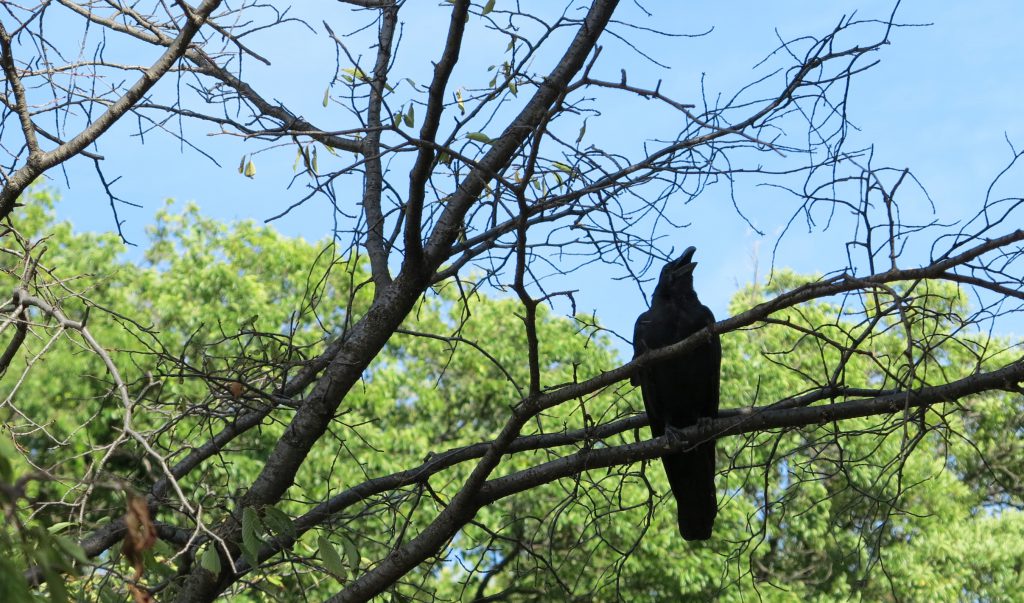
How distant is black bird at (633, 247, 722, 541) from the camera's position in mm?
5035

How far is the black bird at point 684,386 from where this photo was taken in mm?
5035

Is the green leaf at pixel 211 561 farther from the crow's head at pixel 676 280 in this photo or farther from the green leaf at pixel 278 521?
the crow's head at pixel 676 280

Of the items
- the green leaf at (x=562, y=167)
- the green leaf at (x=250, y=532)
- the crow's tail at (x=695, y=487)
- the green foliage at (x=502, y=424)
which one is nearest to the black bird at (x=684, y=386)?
the crow's tail at (x=695, y=487)

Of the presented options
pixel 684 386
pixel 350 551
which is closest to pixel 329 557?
pixel 350 551

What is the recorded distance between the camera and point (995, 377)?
3350 mm

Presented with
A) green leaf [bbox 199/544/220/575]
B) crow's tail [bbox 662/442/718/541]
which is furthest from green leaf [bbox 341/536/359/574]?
crow's tail [bbox 662/442/718/541]

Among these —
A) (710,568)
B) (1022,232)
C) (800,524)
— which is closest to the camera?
(1022,232)

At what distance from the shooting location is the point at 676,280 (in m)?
5.60

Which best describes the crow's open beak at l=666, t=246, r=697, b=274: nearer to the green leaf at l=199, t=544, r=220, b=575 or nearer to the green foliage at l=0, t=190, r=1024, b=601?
the green leaf at l=199, t=544, r=220, b=575

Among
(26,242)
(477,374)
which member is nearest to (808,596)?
(477,374)

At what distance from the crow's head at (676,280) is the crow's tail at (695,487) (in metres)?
0.98

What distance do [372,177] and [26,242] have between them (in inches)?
58.9

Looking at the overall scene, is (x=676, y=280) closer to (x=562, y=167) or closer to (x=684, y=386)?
(x=684, y=386)

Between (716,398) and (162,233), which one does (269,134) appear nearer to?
(716,398)
